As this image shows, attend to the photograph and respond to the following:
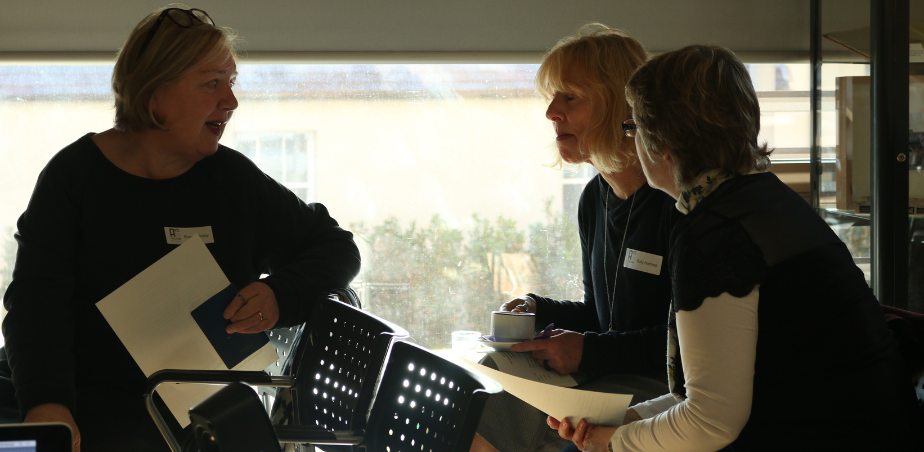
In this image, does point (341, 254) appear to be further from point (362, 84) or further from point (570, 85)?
point (362, 84)

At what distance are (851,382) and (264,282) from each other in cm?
123

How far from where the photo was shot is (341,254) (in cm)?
172

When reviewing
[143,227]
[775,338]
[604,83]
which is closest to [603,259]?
[604,83]

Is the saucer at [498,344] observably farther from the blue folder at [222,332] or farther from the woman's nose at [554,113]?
the woman's nose at [554,113]

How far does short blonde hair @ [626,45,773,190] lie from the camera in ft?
3.72

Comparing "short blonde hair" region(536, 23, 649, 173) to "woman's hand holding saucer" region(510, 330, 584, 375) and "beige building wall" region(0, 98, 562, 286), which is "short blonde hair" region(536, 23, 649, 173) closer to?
"woman's hand holding saucer" region(510, 330, 584, 375)

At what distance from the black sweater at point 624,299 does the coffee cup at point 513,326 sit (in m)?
0.16

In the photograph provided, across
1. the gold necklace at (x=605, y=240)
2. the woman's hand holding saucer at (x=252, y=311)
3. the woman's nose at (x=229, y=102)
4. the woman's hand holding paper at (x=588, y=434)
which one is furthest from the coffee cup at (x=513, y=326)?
the woman's nose at (x=229, y=102)

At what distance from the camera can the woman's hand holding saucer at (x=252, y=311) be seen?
4.93ft

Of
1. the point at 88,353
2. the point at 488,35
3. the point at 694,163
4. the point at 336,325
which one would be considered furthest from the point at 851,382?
the point at 488,35

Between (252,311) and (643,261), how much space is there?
1.02 meters

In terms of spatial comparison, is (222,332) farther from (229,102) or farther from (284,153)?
(284,153)

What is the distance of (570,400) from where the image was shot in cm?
118

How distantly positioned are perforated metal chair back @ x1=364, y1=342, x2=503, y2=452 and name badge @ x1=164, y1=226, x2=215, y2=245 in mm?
810
